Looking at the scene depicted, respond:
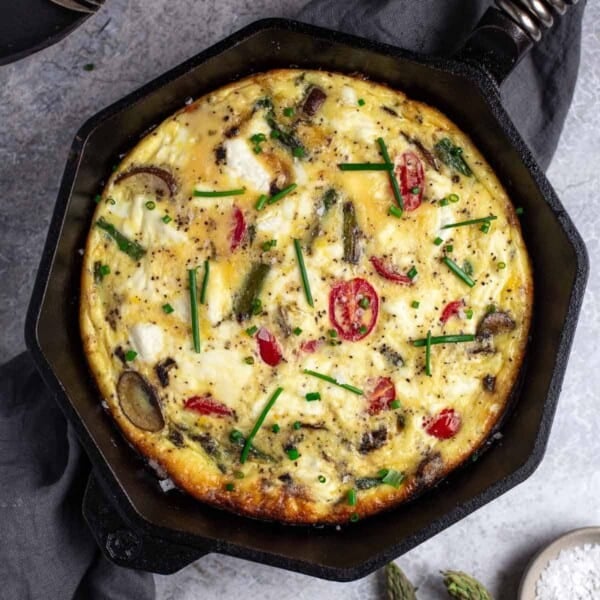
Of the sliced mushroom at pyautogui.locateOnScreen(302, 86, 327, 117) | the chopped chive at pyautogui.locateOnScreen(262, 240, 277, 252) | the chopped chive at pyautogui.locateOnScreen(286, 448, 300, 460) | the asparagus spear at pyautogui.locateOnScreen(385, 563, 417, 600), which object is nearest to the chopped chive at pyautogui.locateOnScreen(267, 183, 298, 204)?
the chopped chive at pyautogui.locateOnScreen(262, 240, 277, 252)

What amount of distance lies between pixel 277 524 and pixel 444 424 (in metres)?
0.56

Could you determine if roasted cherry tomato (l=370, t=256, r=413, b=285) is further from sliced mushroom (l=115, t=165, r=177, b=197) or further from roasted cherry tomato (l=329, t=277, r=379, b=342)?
sliced mushroom (l=115, t=165, r=177, b=197)

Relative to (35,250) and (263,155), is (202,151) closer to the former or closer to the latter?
(263,155)

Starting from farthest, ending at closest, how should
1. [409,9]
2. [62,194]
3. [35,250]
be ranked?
1. [35,250]
2. [409,9]
3. [62,194]

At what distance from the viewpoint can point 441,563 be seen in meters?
3.13

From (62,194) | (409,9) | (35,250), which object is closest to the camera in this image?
(62,194)

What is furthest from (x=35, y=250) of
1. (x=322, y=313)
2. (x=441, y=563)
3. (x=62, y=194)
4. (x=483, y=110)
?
(x=441, y=563)

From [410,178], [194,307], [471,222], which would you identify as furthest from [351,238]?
[194,307]

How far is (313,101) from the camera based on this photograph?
2576mm

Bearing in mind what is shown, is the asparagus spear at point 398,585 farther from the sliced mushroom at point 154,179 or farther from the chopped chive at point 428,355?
the sliced mushroom at point 154,179

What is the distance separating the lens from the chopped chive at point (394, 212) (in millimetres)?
2500

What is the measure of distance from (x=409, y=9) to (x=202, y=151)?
2.63ft

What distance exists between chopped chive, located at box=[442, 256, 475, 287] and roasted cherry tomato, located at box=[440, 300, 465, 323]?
6 cm

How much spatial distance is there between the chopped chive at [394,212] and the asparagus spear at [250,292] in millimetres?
358
